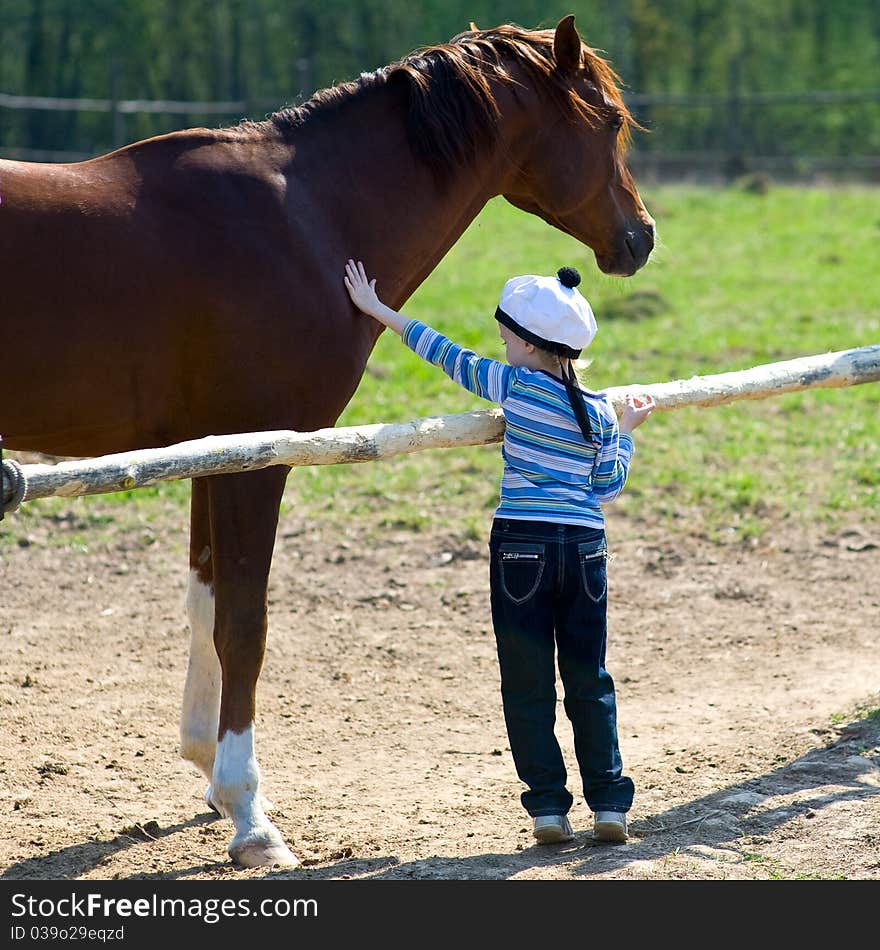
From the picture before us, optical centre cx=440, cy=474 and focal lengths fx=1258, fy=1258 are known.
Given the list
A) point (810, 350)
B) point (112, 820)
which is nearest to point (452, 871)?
point (112, 820)

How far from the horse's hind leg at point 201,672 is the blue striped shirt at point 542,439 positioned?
0.98m

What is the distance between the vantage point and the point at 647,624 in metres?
5.28

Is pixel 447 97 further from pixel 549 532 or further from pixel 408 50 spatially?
pixel 408 50

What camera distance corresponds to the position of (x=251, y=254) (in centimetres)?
322

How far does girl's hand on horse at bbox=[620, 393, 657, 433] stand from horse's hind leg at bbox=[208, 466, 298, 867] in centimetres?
92

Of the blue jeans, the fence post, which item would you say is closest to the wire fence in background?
the fence post

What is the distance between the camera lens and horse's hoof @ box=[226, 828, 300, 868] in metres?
3.32

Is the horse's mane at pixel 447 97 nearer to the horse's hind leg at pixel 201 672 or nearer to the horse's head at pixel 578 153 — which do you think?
the horse's head at pixel 578 153

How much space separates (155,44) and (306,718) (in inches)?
1163

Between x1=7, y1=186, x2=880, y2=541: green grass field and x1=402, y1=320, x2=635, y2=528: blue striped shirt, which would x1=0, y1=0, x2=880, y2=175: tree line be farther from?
x1=402, y1=320, x2=635, y2=528: blue striped shirt

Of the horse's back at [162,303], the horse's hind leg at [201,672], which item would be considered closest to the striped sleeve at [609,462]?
the horse's back at [162,303]

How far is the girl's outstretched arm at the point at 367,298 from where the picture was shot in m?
3.29

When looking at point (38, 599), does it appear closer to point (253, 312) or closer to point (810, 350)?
point (253, 312)

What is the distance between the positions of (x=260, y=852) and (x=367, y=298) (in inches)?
58.8
